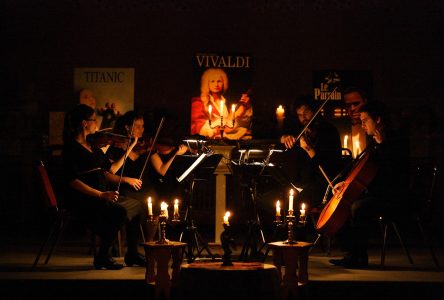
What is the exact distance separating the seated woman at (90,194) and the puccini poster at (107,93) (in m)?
3.19

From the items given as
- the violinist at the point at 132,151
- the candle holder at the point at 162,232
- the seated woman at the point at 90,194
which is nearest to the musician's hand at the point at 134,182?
the violinist at the point at 132,151

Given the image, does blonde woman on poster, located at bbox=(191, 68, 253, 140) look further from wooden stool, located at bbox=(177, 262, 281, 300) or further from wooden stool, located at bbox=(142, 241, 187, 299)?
wooden stool, located at bbox=(177, 262, 281, 300)

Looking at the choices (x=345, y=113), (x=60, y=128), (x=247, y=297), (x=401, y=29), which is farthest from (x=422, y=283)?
(x=60, y=128)

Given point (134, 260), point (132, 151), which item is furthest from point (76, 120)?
point (134, 260)

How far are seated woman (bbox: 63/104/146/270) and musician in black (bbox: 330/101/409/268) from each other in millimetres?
1607

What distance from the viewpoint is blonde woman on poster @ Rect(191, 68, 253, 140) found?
8.45 m

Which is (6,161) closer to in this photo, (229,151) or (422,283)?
(229,151)

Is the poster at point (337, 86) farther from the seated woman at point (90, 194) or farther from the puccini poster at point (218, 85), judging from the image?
the seated woman at point (90, 194)

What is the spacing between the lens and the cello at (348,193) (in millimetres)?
4980

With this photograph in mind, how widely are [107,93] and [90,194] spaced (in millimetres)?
3545

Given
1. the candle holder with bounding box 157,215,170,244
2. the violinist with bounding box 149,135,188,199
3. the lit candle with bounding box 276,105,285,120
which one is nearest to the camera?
the candle holder with bounding box 157,215,170,244

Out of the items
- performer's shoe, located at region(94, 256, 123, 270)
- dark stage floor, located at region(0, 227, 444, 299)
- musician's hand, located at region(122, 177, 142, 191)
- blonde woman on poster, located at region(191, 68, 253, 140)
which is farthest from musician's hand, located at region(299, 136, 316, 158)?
blonde woman on poster, located at region(191, 68, 253, 140)

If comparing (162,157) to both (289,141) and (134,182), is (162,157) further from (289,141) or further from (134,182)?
(289,141)

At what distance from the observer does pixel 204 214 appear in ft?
27.9
